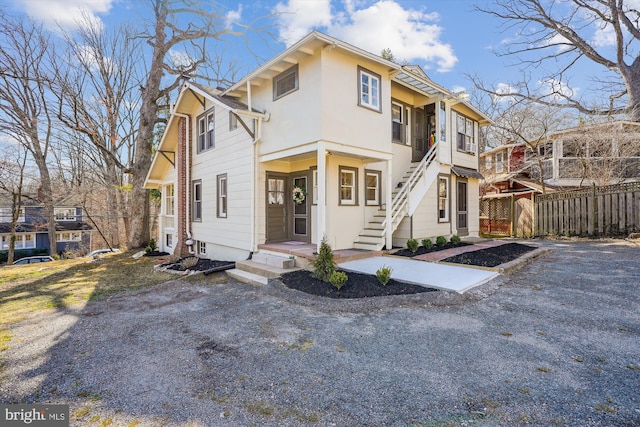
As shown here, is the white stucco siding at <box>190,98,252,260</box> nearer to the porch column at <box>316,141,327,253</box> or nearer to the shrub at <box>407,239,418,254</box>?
the porch column at <box>316,141,327,253</box>

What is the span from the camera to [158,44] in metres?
16.2

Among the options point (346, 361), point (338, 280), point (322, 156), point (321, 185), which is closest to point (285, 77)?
point (322, 156)

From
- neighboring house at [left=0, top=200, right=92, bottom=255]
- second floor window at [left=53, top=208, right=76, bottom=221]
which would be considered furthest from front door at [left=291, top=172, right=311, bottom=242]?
neighboring house at [left=0, top=200, right=92, bottom=255]

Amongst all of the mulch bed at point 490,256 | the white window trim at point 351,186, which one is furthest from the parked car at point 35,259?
the mulch bed at point 490,256

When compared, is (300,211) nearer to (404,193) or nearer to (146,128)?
(404,193)

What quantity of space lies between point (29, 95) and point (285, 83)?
1849 centimetres

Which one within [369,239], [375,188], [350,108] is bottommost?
[369,239]


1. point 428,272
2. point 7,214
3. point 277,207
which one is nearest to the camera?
point 428,272

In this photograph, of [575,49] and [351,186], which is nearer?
[351,186]

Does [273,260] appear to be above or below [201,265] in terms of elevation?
above

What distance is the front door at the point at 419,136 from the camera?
1198 centimetres

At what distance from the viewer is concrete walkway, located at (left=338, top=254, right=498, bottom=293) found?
6.03 meters

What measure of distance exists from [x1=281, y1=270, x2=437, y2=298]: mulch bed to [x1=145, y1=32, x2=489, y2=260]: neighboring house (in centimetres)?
132

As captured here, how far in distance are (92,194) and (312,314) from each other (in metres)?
24.3
